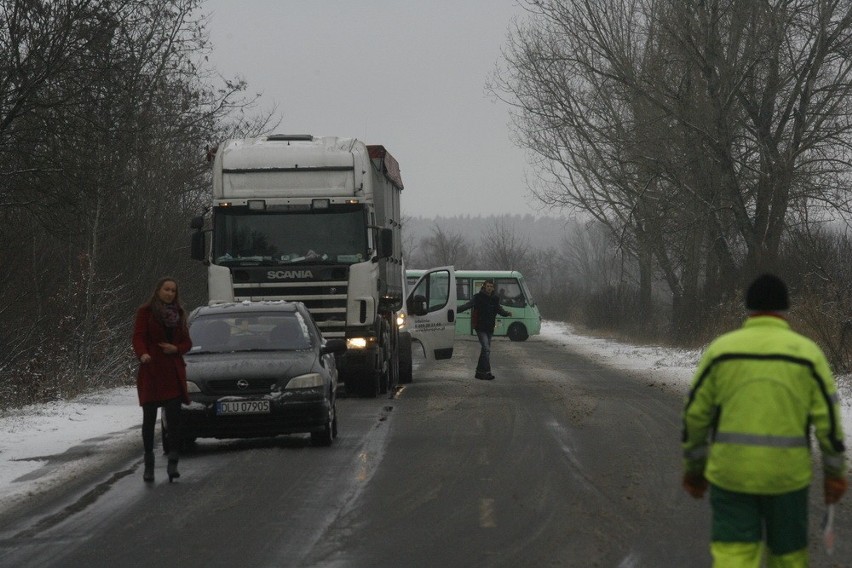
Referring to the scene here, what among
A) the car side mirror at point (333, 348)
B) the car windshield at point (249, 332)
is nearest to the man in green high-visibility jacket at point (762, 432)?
the car side mirror at point (333, 348)

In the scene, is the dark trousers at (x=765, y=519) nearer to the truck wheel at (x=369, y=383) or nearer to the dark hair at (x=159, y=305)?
the dark hair at (x=159, y=305)

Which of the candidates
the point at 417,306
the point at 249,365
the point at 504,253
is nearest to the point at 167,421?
the point at 249,365

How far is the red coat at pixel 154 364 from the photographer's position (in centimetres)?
A: 1186

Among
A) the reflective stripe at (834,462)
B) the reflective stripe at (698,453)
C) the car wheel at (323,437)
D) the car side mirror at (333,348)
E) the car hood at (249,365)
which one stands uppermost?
the reflective stripe at (698,453)

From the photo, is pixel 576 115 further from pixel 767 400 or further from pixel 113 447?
pixel 767 400

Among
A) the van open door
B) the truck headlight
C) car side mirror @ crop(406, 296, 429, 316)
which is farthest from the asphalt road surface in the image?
the van open door

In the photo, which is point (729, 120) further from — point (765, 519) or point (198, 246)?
point (765, 519)

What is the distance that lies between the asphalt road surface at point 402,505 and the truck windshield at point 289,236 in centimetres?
411

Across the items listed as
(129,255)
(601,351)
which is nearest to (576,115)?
(601,351)

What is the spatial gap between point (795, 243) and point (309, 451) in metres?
15.5

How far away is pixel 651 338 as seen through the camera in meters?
44.2

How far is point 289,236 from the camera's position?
20594mm

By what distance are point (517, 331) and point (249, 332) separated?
35.4m

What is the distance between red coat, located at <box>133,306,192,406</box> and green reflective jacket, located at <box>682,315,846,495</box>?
721 cm
